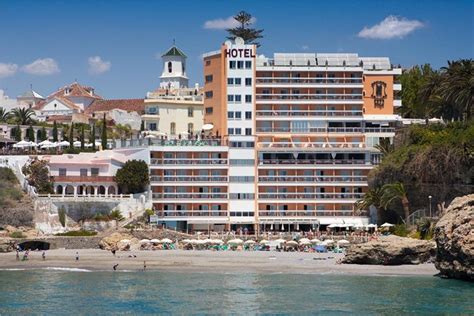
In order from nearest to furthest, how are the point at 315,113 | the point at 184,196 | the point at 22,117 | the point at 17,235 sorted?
the point at 17,235 < the point at 184,196 < the point at 315,113 < the point at 22,117

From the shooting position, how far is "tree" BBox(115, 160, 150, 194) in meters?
102

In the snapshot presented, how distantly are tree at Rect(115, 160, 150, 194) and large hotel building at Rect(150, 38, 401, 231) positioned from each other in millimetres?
1457

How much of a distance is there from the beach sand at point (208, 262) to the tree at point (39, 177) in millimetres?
15426

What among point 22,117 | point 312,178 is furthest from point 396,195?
point 22,117

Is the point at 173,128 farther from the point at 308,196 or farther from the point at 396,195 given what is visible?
the point at 396,195

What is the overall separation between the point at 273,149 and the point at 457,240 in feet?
146

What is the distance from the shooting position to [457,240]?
6278cm

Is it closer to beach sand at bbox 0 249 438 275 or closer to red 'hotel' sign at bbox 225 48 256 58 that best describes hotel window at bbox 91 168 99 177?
beach sand at bbox 0 249 438 275

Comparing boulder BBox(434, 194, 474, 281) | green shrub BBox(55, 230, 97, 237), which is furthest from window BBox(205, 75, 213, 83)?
boulder BBox(434, 194, 474, 281)

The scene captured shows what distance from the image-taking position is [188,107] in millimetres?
130000

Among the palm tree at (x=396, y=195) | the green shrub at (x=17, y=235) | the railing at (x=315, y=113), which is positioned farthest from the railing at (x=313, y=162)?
the green shrub at (x=17, y=235)

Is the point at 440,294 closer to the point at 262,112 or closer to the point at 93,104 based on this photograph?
the point at 262,112

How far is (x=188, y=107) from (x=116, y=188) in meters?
28.1

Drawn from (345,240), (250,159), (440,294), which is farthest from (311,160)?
(440,294)
